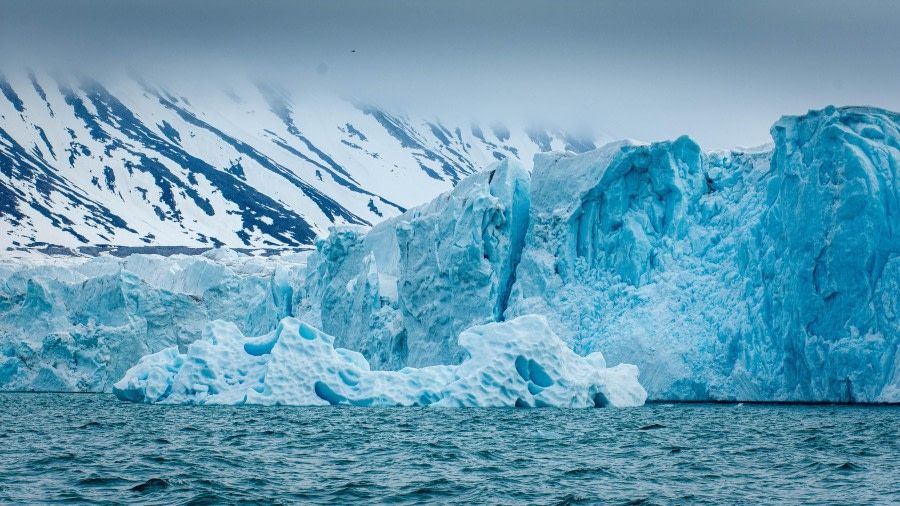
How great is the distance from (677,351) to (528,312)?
471 centimetres

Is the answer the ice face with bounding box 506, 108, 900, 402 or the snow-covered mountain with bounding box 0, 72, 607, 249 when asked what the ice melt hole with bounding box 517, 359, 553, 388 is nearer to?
the ice face with bounding box 506, 108, 900, 402

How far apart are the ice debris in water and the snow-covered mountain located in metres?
64.2

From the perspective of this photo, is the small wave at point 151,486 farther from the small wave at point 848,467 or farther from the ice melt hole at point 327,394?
the ice melt hole at point 327,394

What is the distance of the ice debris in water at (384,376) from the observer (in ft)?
A: 67.9

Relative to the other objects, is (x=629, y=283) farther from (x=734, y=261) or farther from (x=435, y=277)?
(x=435, y=277)

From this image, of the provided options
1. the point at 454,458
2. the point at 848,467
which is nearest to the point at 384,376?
the point at 454,458

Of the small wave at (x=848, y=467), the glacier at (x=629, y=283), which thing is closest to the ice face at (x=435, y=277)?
the glacier at (x=629, y=283)

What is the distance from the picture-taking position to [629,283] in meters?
26.5

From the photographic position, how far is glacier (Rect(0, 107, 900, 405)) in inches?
843

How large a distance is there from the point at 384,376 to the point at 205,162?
356 feet

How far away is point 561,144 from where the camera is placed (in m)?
177

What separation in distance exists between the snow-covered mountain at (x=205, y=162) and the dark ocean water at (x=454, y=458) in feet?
229

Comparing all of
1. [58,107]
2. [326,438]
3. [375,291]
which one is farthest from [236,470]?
[58,107]

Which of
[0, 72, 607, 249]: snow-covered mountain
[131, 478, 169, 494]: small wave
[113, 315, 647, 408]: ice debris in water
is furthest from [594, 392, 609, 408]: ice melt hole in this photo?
[0, 72, 607, 249]: snow-covered mountain
